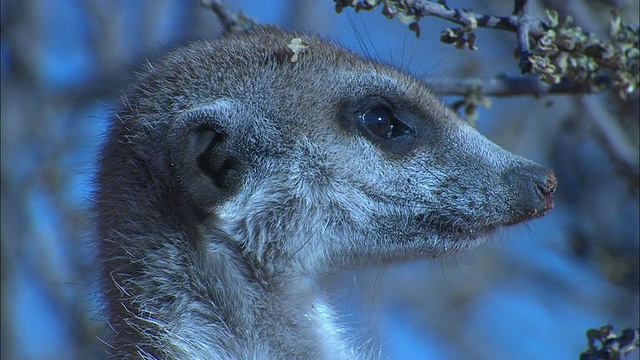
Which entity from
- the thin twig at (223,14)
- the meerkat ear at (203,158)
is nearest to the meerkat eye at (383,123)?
the meerkat ear at (203,158)

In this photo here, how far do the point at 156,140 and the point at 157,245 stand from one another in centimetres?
41

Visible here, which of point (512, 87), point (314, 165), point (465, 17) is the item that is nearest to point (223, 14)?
point (314, 165)

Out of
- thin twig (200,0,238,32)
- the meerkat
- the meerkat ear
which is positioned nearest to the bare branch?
the meerkat

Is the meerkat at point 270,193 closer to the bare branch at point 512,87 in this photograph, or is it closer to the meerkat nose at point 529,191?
the meerkat nose at point 529,191

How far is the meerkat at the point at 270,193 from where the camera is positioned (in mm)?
3365

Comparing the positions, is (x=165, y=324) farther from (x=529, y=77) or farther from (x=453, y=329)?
(x=453, y=329)

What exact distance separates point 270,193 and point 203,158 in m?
0.31

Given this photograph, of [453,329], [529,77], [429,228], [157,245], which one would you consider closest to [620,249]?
[529,77]

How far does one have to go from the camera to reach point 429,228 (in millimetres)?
3617

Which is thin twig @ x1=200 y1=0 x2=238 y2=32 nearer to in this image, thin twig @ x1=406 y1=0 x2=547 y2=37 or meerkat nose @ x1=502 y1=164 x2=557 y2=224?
thin twig @ x1=406 y1=0 x2=547 y2=37

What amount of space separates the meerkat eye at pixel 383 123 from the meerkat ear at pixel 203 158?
1.93 feet

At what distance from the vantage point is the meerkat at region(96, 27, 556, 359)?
11.0 feet

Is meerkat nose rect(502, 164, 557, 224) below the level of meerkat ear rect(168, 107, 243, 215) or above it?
above

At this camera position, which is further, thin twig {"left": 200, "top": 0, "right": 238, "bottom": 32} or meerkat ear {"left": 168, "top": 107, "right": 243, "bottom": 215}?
thin twig {"left": 200, "top": 0, "right": 238, "bottom": 32}
